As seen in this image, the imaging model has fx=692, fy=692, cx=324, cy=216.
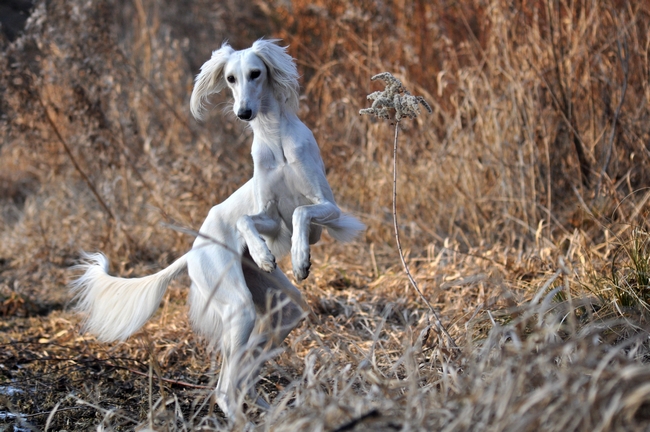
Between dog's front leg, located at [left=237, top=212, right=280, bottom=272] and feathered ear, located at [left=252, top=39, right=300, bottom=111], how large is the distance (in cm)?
52

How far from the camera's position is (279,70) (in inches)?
115

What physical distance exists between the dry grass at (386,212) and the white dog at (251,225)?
24 cm

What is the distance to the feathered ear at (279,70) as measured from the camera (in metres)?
2.91

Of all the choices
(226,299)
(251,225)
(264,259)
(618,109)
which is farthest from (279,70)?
(618,109)

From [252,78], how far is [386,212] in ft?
8.94

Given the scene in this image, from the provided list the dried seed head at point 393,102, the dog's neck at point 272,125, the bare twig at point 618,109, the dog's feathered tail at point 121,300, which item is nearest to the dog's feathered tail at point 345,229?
the dog's neck at point 272,125

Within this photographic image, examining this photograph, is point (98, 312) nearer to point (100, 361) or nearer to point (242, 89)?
point (100, 361)

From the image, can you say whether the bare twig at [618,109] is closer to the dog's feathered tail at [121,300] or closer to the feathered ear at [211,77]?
the feathered ear at [211,77]

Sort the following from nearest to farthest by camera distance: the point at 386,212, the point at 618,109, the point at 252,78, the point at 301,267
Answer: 1. the point at 301,267
2. the point at 252,78
3. the point at 618,109
4. the point at 386,212

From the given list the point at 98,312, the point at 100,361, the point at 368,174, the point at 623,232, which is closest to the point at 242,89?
the point at 98,312

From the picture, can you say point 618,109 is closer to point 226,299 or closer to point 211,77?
point 211,77

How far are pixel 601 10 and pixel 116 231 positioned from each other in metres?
4.07

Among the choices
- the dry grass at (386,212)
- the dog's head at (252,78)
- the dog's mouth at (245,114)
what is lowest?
the dry grass at (386,212)

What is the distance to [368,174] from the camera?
565cm
